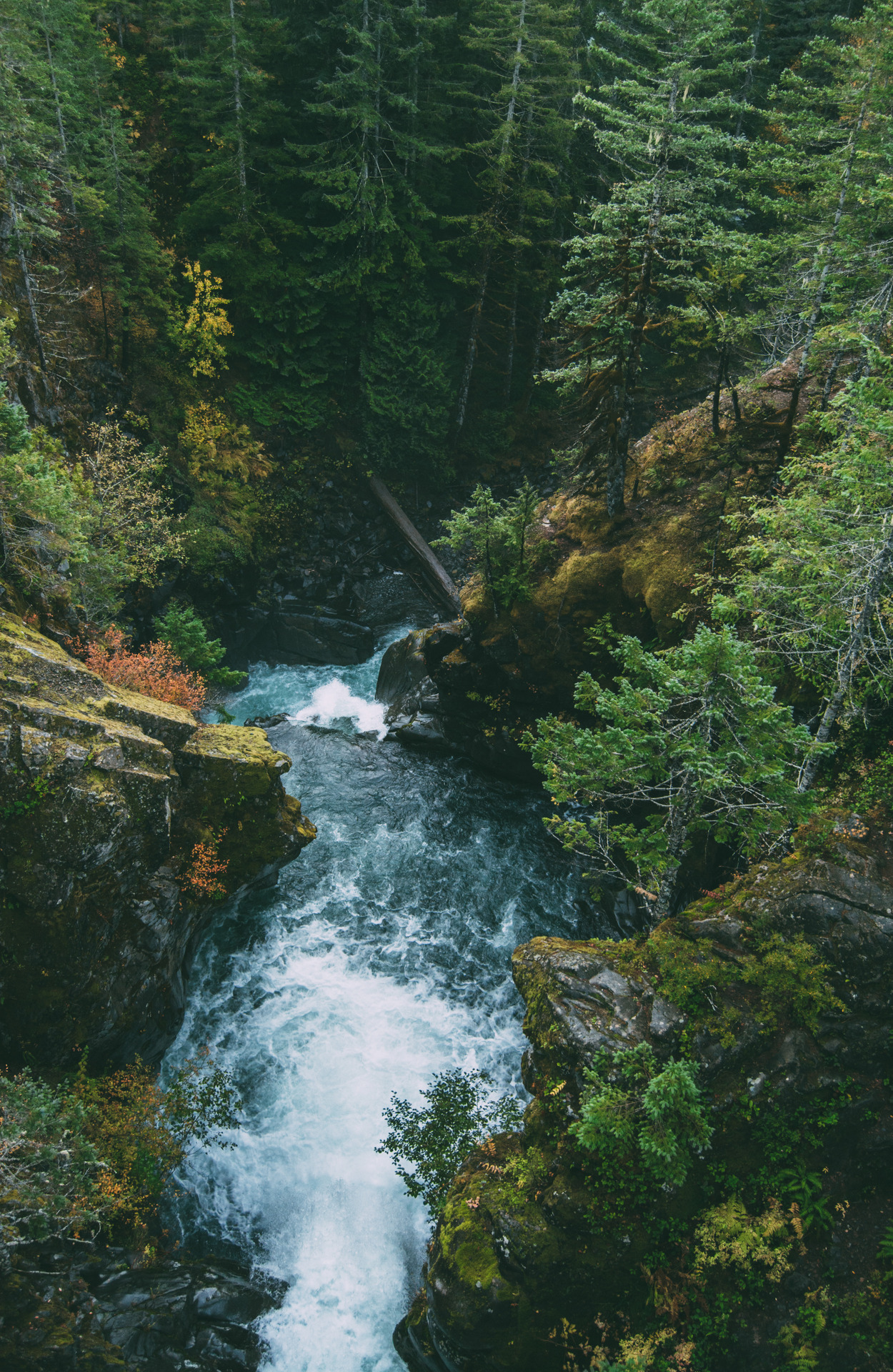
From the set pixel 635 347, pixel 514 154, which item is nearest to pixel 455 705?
pixel 635 347

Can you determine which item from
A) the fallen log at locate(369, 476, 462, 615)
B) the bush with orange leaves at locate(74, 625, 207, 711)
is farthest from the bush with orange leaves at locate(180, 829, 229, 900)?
the fallen log at locate(369, 476, 462, 615)

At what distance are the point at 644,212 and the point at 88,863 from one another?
17216mm

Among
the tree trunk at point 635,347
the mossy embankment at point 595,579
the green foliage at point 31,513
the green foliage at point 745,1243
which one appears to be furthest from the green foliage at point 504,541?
the green foliage at point 745,1243

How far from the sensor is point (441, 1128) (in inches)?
476

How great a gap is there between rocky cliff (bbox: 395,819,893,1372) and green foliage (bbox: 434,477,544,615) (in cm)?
1153

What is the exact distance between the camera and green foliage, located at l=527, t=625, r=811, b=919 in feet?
30.2

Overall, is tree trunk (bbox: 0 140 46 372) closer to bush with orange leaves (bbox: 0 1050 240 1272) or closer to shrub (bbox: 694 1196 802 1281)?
bush with orange leaves (bbox: 0 1050 240 1272)

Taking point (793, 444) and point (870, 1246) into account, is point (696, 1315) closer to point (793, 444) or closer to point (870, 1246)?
point (870, 1246)

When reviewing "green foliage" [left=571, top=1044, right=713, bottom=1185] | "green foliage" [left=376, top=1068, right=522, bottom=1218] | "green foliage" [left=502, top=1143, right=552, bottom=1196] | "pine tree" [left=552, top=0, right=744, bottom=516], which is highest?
"pine tree" [left=552, top=0, right=744, bottom=516]

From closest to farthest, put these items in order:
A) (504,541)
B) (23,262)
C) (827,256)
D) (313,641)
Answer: (827,256), (23,262), (504,541), (313,641)

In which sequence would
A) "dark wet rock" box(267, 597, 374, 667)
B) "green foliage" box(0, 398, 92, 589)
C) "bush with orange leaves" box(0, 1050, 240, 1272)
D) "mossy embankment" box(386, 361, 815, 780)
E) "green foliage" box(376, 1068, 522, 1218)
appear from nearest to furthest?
1. "bush with orange leaves" box(0, 1050, 240, 1272)
2. "green foliage" box(376, 1068, 522, 1218)
3. "green foliage" box(0, 398, 92, 589)
4. "mossy embankment" box(386, 361, 815, 780)
5. "dark wet rock" box(267, 597, 374, 667)

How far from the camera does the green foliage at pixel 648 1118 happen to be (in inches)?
328

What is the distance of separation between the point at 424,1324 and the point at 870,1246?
20.5 ft

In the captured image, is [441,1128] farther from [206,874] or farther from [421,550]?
[421,550]
